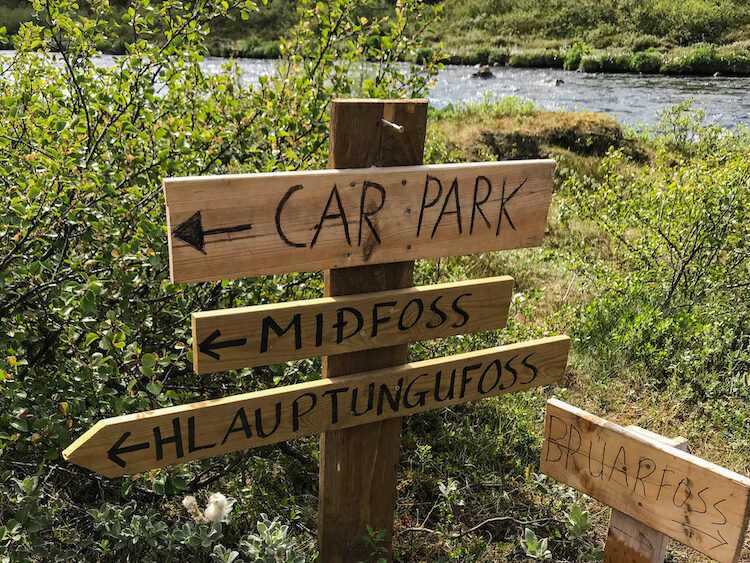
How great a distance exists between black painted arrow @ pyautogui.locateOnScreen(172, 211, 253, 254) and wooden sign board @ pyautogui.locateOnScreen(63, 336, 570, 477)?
16.7 inches

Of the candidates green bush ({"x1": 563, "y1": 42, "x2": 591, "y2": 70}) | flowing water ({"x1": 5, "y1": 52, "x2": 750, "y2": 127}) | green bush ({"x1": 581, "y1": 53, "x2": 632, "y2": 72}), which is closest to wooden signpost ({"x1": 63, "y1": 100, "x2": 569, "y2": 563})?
flowing water ({"x1": 5, "y1": 52, "x2": 750, "y2": 127})

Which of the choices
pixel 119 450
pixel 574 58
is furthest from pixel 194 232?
pixel 574 58

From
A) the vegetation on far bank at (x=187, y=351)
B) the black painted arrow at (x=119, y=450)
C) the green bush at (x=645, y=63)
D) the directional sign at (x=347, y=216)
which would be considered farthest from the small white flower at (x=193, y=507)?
the green bush at (x=645, y=63)

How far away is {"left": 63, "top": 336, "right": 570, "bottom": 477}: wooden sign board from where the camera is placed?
4.91 ft

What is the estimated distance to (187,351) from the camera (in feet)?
7.31

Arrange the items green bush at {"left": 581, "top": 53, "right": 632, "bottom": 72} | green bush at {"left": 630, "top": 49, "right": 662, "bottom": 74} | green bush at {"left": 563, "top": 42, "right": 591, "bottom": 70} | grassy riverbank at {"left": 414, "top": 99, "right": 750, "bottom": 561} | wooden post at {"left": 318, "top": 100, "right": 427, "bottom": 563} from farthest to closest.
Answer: green bush at {"left": 563, "top": 42, "right": 591, "bottom": 70} → green bush at {"left": 581, "top": 53, "right": 632, "bottom": 72} → green bush at {"left": 630, "top": 49, "right": 662, "bottom": 74} → grassy riverbank at {"left": 414, "top": 99, "right": 750, "bottom": 561} → wooden post at {"left": 318, "top": 100, "right": 427, "bottom": 563}

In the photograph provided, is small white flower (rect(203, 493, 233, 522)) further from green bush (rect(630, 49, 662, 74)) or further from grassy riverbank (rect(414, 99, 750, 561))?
green bush (rect(630, 49, 662, 74))

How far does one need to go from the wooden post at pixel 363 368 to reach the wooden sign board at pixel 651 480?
528mm

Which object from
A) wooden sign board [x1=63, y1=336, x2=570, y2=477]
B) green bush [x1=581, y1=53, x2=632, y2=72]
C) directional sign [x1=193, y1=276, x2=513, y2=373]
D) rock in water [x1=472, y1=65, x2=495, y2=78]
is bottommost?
wooden sign board [x1=63, y1=336, x2=570, y2=477]

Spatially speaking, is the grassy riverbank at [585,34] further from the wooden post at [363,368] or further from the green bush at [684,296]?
the wooden post at [363,368]

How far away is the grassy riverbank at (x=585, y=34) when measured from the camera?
26156mm

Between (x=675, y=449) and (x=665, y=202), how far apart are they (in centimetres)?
292

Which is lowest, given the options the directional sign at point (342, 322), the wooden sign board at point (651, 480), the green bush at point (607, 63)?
the wooden sign board at point (651, 480)

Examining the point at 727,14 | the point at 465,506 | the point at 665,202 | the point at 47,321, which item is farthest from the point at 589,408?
the point at 727,14
